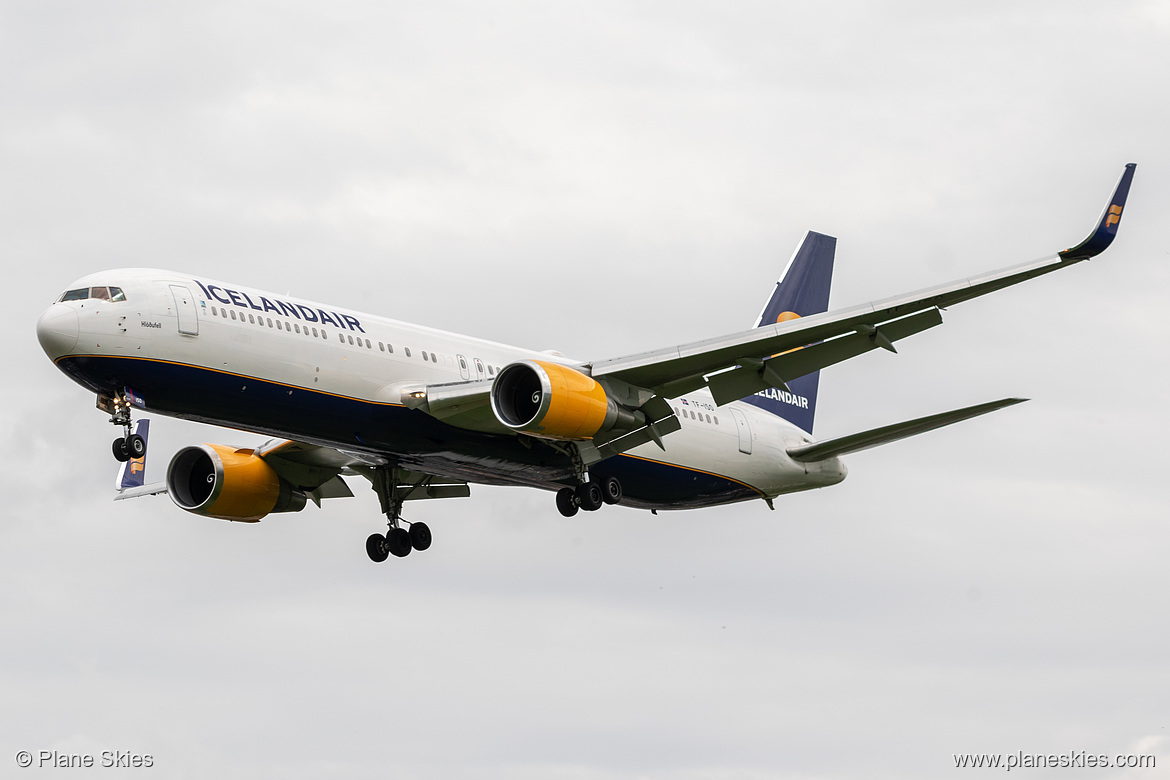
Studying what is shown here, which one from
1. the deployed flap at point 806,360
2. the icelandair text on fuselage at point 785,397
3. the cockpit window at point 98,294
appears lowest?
the deployed flap at point 806,360

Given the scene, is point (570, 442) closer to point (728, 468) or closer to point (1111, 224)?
point (728, 468)

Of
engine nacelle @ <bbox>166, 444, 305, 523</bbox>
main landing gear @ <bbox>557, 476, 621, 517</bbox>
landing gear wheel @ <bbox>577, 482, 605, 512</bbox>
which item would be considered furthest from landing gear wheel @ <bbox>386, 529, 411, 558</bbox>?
landing gear wheel @ <bbox>577, 482, 605, 512</bbox>

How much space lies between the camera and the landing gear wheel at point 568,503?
38562 millimetres

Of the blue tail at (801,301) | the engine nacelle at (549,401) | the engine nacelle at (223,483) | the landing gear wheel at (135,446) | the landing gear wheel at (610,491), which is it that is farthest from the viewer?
the blue tail at (801,301)

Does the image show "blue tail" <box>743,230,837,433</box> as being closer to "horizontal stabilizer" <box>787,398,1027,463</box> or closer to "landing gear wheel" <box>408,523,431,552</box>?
"horizontal stabilizer" <box>787,398,1027,463</box>

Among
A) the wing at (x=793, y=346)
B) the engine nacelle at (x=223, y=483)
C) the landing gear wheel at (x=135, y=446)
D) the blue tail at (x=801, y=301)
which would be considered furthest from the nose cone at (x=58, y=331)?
the blue tail at (x=801, y=301)

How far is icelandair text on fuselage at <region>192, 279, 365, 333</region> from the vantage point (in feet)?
109

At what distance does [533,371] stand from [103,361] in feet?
31.0

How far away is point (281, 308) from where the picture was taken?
111 ft

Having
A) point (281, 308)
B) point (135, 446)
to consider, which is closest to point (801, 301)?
point (281, 308)

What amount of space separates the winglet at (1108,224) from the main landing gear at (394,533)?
19.8 m

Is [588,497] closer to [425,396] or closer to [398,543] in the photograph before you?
[425,396]

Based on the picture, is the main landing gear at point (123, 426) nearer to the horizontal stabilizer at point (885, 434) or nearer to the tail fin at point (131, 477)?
the tail fin at point (131, 477)

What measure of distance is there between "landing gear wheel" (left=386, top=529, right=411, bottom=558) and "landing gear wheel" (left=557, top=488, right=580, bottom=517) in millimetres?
5761
